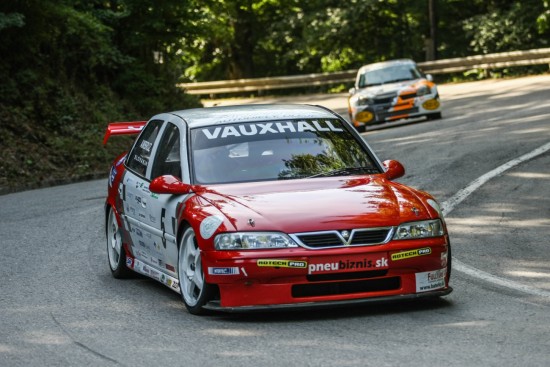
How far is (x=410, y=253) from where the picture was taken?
312 inches

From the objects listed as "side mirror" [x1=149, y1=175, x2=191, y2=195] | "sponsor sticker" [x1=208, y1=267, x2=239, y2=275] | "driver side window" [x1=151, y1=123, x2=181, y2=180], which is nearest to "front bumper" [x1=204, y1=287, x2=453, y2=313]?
"sponsor sticker" [x1=208, y1=267, x2=239, y2=275]

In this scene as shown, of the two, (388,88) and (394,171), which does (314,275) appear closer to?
(394,171)

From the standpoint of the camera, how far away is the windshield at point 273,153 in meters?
8.96

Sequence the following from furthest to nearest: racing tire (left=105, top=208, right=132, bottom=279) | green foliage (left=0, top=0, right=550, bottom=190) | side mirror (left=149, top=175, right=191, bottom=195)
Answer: green foliage (left=0, top=0, right=550, bottom=190), racing tire (left=105, top=208, right=132, bottom=279), side mirror (left=149, top=175, right=191, bottom=195)

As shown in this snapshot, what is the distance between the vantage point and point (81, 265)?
1119cm

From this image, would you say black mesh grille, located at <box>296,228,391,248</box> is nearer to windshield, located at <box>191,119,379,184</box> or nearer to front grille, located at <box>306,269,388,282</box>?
front grille, located at <box>306,269,388,282</box>

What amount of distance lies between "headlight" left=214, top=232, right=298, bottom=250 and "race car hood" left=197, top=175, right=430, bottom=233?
0.17ft

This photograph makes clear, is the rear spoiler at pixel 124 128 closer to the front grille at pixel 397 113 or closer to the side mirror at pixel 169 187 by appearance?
the side mirror at pixel 169 187

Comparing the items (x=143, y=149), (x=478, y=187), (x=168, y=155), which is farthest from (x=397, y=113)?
(x=168, y=155)

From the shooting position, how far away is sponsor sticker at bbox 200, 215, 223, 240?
7953mm

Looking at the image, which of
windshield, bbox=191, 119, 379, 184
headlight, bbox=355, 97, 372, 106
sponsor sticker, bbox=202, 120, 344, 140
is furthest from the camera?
headlight, bbox=355, 97, 372, 106

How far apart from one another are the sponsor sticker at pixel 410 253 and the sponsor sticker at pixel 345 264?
0.41 ft

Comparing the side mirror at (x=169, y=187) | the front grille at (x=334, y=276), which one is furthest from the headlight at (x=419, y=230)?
the side mirror at (x=169, y=187)

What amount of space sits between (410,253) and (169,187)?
185cm
